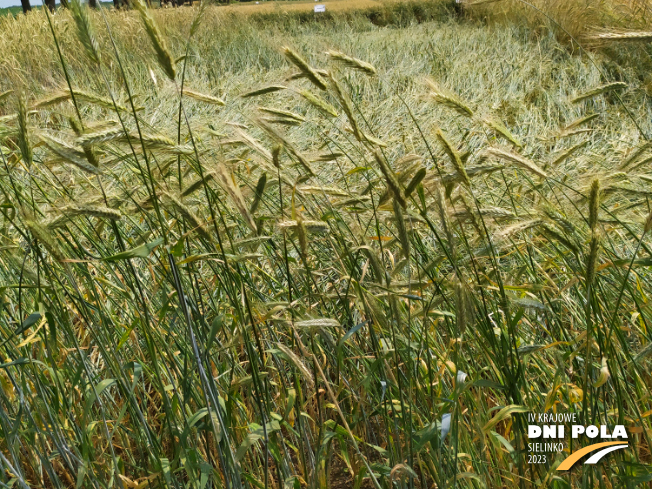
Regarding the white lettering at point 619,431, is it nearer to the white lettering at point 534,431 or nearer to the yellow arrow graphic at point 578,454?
the yellow arrow graphic at point 578,454

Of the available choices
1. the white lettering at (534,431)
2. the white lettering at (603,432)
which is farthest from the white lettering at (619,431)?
the white lettering at (534,431)

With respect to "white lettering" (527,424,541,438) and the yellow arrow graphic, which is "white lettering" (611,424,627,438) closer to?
the yellow arrow graphic

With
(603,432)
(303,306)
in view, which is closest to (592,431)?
(603,432)

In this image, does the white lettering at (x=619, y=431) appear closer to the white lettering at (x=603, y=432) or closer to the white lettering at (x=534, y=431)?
the white lettering at (x=603, y=432)

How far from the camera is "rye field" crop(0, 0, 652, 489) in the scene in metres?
0.98

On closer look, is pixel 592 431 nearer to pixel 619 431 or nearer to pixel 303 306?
pixel 619 431

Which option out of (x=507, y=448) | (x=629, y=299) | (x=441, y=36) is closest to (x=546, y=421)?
(x=507, y=448)

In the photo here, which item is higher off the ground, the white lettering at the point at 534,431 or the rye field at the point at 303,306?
the rye field at the point at 303,306

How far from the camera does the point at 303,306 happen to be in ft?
3.73

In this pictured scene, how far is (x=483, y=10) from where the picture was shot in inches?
333

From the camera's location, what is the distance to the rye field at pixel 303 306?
3.21ft

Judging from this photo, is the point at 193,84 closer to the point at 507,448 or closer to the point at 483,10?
the point at 507,448

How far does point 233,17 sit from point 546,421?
8.49 meters

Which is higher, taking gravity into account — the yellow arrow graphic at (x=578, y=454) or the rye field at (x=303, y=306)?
the rye field at (x=303, y=306)
